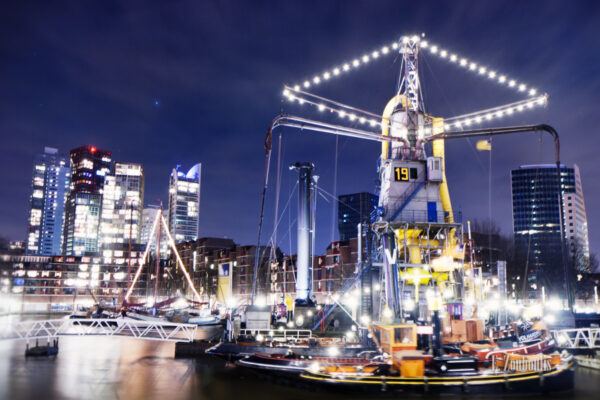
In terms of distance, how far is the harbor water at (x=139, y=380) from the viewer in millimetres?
24031

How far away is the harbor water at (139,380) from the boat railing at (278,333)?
2.71 m

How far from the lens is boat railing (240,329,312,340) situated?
3150 centimetres

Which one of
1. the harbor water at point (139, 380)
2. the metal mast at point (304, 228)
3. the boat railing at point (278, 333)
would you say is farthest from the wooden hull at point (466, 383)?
the metal mast at point (304, 228)

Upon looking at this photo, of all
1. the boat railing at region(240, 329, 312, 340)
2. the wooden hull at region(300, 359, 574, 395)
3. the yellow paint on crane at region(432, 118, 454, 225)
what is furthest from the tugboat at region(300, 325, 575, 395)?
the yellow paint on crane at region(432, 118, 454, 225)

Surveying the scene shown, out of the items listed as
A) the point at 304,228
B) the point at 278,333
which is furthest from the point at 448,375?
the point at 304,228

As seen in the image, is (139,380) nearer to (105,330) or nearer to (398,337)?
(105,330)

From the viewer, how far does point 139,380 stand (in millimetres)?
27891

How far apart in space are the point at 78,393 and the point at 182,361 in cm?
1201

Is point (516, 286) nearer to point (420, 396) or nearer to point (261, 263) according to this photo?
point (261, 263)

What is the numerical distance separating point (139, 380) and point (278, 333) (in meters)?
9.68

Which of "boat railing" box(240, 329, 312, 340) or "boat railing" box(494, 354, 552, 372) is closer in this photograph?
"boat railing" box(494, 354, 552, 372)

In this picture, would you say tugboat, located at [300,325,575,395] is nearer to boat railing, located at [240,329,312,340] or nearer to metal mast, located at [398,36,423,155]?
boat railing, located at [240,329,312,340]

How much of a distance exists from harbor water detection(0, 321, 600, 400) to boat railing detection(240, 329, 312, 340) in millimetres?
2712

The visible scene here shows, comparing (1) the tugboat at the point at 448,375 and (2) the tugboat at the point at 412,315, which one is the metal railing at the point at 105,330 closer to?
(2) the tugboat at the point at 412,315
